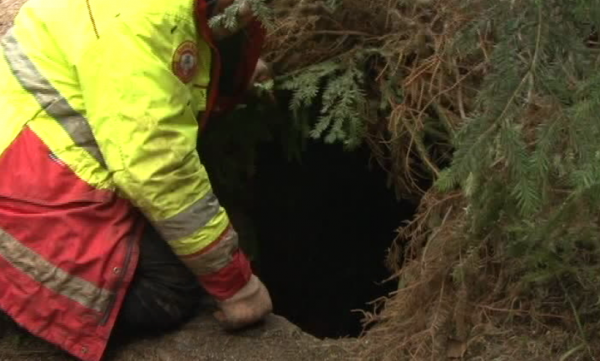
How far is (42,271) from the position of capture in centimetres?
360

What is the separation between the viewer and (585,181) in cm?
252

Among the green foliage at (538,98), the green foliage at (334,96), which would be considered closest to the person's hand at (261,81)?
the green foliage at (334,96)

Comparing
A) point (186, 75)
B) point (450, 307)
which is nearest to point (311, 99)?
point (186, 75)

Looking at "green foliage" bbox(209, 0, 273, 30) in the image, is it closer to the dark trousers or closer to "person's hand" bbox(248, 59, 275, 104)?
the dark trousers

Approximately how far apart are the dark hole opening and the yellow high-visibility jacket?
1.93 m

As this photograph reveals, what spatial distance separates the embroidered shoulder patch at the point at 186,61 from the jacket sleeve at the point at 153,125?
2cm

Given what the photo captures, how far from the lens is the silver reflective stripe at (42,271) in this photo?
3598mm

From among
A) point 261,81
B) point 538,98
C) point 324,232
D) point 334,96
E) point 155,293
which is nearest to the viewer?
point 538,98

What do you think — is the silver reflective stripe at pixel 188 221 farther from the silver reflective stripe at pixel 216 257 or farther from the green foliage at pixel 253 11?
the green foliage at pixel 253 11

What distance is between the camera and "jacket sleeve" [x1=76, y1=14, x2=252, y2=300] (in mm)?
3439

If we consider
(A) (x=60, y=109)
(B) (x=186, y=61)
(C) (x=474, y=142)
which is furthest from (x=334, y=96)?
(C) (x=474, y=142)

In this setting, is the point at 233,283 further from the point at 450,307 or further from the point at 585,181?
the point at 585,181

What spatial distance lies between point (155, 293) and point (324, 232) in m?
2.44

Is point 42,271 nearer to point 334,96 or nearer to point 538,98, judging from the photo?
point 334,96
